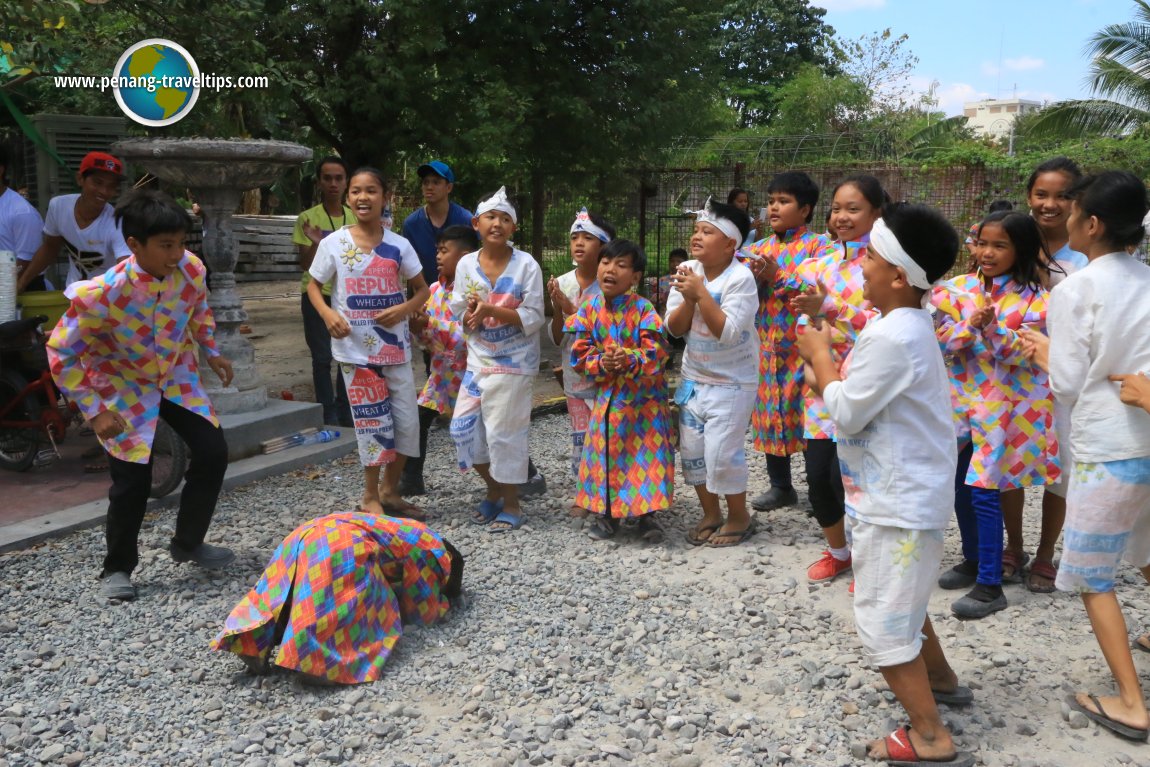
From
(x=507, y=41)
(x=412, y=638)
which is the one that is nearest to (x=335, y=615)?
(x=412, y=638)

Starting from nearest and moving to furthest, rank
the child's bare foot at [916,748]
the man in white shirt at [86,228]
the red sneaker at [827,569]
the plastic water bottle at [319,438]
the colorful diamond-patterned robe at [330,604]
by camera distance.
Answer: the child's bare foot at [916,748], the colorful diamond-patterned robe at [330,604], the red sneaker at [827,569], the man in white shirt at [86,228], the plastic water bottle at [319,438]

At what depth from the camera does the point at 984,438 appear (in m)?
3.91

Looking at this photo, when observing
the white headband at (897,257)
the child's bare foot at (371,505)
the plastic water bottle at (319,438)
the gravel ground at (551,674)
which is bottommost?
the gravel ground at (551,674)

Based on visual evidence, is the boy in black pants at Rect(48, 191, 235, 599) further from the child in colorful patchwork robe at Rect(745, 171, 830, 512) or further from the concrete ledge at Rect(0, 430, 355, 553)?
the child in colorful patchwork robe at Rect(745, 171, 830, 512)

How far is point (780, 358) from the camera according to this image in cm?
506

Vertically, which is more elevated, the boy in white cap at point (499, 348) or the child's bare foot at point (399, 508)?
the boy in white cap at point (499, 348)

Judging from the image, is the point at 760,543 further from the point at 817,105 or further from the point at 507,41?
the point at 817,105

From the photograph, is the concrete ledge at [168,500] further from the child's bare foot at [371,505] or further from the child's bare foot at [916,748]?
the child's bare foot at [916,748]

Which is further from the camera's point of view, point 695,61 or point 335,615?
point 695,61

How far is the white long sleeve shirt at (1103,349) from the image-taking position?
2975mm

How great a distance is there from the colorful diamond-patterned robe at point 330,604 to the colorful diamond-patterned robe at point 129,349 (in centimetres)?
95

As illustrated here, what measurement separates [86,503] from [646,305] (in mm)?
3007

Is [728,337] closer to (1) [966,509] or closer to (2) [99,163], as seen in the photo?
(1) [966,509]

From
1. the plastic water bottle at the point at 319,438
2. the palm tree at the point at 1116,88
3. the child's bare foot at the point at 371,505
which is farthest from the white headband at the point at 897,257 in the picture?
the palm tree at the point at 1116,88
